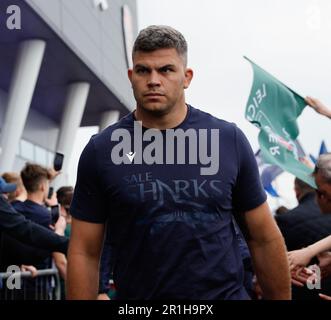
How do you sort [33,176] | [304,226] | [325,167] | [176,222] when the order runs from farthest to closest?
[33,176] → [304,226] → [325,167] → [176,222]

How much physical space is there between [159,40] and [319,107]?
246cm

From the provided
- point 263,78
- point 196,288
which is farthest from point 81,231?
point 263,78

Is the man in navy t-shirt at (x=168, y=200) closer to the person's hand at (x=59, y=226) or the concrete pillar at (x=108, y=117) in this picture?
the person's hand at (x=59, y=226)

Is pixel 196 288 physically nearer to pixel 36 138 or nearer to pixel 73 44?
pixel 73 44

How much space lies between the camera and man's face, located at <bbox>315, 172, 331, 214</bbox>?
3.86m

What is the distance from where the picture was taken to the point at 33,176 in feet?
19.2

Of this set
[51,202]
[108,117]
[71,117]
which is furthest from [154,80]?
[108,117]

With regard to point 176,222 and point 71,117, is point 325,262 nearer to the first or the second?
point 176,222

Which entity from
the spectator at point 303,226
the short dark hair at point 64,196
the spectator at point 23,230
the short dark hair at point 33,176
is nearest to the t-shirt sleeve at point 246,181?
the spectator at point 303,226

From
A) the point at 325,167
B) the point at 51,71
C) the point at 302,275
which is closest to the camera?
the point at 302,275

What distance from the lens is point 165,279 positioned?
2.42 metres

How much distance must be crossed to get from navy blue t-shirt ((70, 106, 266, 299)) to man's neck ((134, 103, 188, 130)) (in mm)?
28

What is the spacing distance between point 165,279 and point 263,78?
459 cm

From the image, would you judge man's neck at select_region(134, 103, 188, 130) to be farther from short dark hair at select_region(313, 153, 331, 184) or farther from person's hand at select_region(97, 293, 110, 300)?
person's hand at select_region(97, 293, 110, 300)
